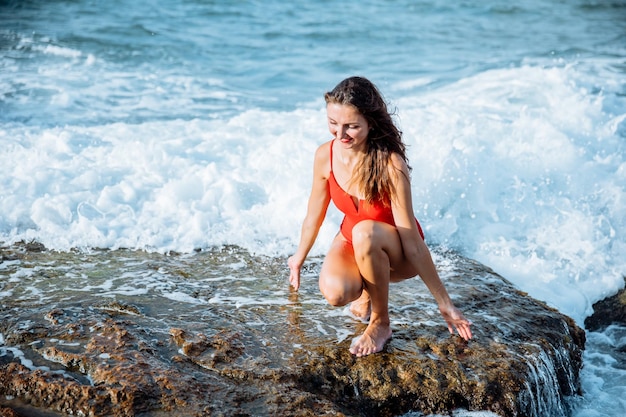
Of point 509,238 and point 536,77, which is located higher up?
point 536,77

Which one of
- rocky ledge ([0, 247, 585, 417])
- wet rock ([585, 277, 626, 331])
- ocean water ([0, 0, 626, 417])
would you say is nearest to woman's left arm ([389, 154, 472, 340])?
rocky ledge ([0, 247, 585, 417])

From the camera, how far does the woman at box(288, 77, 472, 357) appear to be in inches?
147

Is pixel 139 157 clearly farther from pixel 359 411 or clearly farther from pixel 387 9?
pixel 387 9

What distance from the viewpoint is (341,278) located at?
154 inches

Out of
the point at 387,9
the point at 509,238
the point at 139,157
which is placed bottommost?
the point at 509,238

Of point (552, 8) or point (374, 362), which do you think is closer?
point (374, 362)

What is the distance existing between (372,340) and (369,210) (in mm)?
733

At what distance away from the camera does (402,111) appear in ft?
31.7

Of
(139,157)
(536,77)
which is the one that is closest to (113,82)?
(139,157)

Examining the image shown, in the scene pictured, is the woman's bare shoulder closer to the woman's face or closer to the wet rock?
the woman's face

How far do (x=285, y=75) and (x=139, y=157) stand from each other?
516 centimetres

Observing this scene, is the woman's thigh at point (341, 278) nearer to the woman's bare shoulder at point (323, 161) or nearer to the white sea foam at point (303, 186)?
the woman's bare shoulder at point (323, 161)

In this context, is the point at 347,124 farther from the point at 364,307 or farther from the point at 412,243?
the point at 364,307

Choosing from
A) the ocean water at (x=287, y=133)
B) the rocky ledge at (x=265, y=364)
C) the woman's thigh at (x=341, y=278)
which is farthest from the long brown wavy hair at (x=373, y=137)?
the ocean water at (x=287, y=133)
